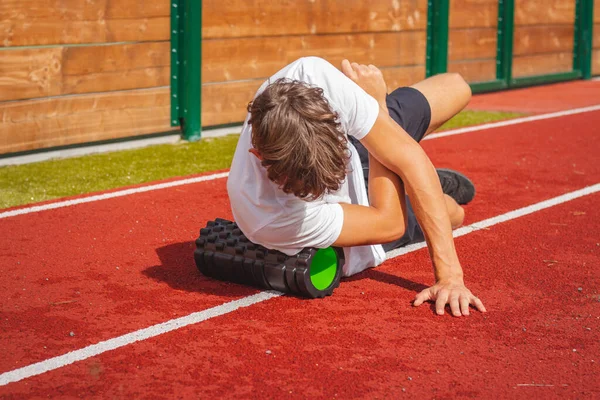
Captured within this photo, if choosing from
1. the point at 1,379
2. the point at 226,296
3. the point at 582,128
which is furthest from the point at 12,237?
the point at 582,128

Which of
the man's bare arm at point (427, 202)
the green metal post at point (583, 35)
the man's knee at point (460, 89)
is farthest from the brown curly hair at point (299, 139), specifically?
the green metal post at point (583, 35)

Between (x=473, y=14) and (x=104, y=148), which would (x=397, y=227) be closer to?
(x=104, y=148)

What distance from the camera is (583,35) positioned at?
15.0 metres

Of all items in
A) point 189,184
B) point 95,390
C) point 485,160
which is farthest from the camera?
point 485,160

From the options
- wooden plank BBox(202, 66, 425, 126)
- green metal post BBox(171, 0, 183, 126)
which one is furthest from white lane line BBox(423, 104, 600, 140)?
green metal post BBox(171, 0, 183, 126)

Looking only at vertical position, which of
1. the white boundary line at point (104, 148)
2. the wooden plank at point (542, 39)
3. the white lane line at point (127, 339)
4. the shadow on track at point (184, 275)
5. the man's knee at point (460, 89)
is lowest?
the white lane line at point (127, 339)

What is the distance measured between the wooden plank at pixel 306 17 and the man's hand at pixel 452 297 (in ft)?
17.4

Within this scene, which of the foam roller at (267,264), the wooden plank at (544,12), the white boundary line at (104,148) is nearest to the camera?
the foam roller at (267,264)

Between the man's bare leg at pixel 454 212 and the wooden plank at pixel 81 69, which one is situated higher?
the wooden plank at pixel 81 69

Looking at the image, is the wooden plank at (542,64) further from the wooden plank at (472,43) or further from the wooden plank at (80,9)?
the wooden plank at (80,9)

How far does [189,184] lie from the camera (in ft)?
23.6

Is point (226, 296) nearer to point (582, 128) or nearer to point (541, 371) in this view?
point (541, 371)

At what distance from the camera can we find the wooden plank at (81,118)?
25.4 ft

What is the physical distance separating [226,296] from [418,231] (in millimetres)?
1368
